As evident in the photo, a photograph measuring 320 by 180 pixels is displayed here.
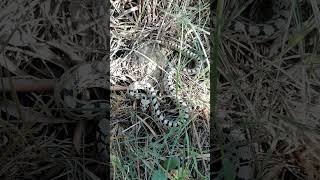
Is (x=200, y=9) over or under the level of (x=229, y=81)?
over

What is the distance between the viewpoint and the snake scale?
1.75 meters

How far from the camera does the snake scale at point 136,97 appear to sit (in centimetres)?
175

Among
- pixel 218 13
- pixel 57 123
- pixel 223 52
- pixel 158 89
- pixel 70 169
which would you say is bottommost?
pixel 70 169

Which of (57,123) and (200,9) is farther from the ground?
(200,9)

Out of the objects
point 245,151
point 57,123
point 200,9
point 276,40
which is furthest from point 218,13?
point 57,123

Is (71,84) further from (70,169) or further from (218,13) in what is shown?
(218,13)

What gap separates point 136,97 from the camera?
69.1 inches

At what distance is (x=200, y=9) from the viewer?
1.76 metres

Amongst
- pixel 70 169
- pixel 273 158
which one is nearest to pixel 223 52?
pixel 273 158

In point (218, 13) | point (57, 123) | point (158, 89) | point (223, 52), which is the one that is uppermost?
point (218, 13)

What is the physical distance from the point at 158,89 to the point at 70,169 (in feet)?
1.43

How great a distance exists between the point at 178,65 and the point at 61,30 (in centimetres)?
45

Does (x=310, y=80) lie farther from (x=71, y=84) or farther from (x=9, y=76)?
(x=9, y=76)

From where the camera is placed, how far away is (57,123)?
1.76 m
